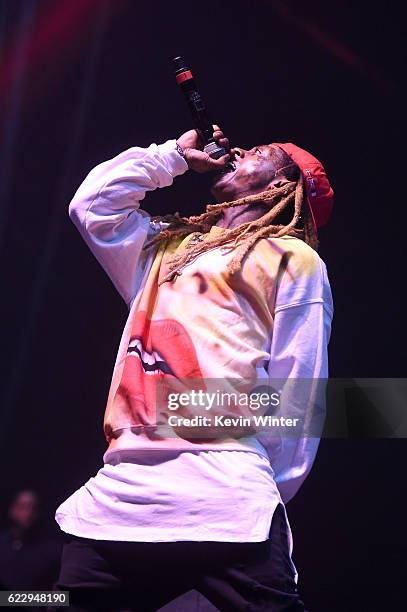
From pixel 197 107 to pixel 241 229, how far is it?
11.0 inches

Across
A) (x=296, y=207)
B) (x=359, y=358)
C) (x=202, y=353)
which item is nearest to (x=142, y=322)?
(x=202, y=353)

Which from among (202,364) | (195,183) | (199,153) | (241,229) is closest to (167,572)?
(202,364)

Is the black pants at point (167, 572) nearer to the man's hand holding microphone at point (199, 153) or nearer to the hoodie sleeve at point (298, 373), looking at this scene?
the hoodie sleeve at point (298, 373)

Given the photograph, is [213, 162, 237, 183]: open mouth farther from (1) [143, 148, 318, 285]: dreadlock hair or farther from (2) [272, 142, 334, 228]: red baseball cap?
(2) [272, 142, 334, 228]: red baseball cap

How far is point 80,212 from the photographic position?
200cm


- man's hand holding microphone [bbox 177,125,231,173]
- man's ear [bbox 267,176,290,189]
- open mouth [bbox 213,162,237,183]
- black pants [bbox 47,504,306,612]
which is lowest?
black pants [bbox 47,504,306,612]

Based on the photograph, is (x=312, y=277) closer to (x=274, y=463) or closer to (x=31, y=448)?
(x=274, y=463)

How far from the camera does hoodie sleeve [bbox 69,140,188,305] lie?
200 centimetres

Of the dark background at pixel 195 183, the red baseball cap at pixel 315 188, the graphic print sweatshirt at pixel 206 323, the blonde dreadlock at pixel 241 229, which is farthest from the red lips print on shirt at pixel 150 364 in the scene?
the dark background at pixel 195 183

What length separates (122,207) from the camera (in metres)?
2.03

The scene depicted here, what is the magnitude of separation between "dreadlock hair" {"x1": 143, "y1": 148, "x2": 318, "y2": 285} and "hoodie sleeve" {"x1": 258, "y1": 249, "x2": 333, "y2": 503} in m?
0.14

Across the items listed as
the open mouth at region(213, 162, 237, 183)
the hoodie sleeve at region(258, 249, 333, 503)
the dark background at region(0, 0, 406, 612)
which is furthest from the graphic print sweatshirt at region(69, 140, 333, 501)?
the dark background at region(0, 0, 406, 612)

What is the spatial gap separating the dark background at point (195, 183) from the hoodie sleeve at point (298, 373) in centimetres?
109

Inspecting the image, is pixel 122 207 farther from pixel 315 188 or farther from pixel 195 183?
pixel 195 183
